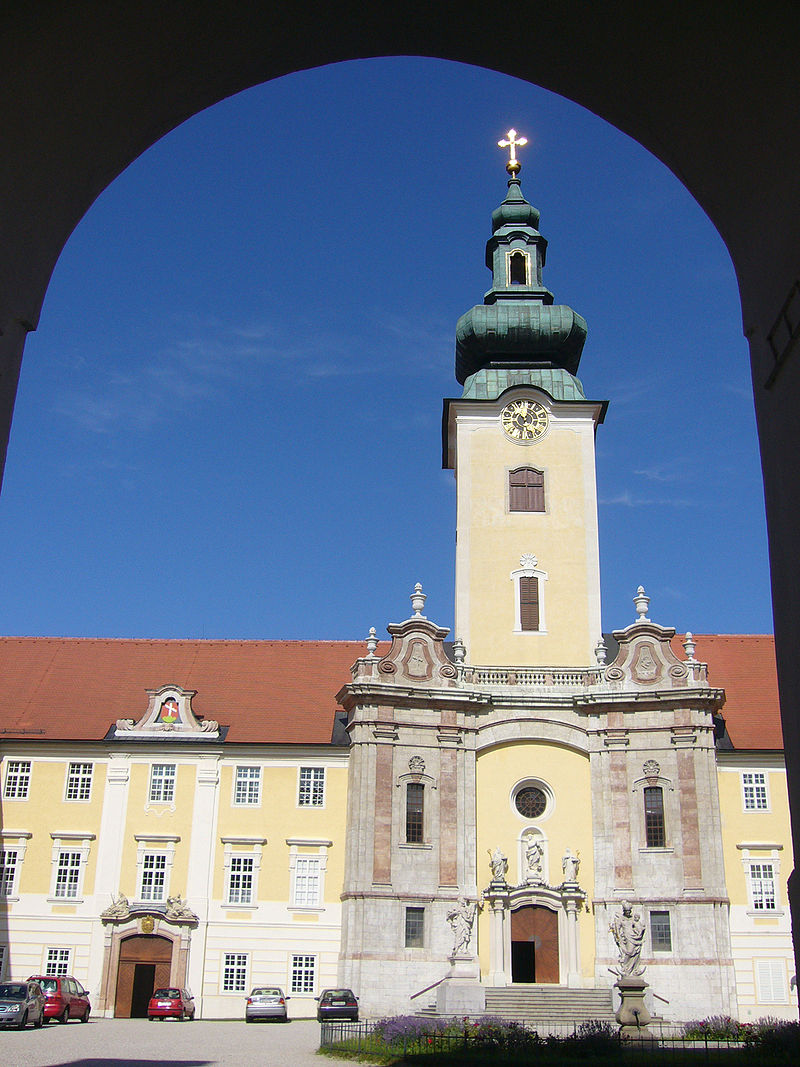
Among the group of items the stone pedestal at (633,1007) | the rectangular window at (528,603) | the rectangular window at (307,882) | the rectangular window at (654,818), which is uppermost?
the rectangular window at (528,603)

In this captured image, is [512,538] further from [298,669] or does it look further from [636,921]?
[636,921]

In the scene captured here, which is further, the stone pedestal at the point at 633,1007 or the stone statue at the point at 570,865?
the stone statue at the point at 570,865

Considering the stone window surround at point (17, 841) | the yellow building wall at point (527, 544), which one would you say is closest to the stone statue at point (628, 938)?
the yellow building wall at point (527, 544)

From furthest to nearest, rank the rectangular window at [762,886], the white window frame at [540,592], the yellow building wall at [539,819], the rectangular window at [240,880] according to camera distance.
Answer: the white window frame at [540,592] → the rectangular window at [240,880] → the yellow building wall at [539,819] → the rectangular window at [762,886]

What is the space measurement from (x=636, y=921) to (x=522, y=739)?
283 inches

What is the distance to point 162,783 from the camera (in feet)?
128

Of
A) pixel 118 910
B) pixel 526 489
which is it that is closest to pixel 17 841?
pixel 118 910

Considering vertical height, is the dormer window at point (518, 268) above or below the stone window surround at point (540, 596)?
above

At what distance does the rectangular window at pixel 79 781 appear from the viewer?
127ft

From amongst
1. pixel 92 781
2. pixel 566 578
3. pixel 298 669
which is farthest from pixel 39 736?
pixel 566 578

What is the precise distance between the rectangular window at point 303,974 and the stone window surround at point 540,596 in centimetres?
1393

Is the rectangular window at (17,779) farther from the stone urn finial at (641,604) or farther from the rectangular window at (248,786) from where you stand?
the stone urn finial at (641,604)

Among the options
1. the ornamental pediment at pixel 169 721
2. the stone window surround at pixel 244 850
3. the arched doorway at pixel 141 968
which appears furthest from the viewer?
the ornamental pediment at pixel 169 721

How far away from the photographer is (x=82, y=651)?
45500 mm
